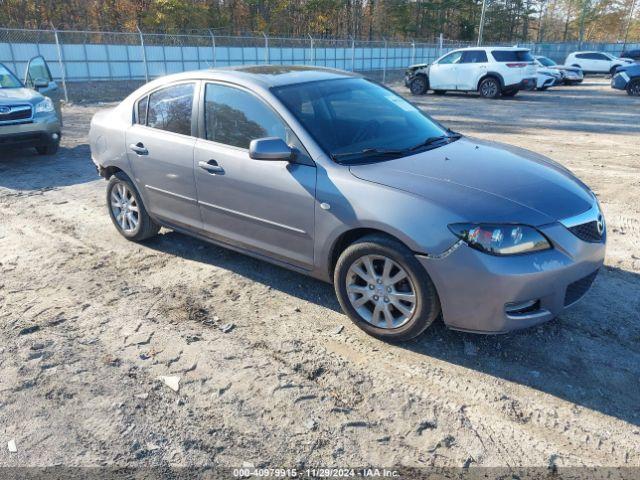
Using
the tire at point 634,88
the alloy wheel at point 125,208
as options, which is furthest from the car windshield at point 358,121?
the tire at point 634,88

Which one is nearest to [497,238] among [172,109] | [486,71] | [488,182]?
[488,182]

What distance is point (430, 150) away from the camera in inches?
151

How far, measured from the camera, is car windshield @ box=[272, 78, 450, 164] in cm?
367

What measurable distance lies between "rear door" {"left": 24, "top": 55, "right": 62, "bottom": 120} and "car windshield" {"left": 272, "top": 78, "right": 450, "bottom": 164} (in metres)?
7.71

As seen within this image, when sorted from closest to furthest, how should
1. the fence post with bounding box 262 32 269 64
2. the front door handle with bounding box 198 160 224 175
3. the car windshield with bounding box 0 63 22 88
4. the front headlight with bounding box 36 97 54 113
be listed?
the front door handle with bounding box 198 160 224 175 → the front headlight with bounding box 36 97 54 113 → the car windshield with bounding box 0 63 22 88 → the fence post with bounding box 262 32 269 64

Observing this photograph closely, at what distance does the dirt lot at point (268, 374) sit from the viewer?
2.57 m

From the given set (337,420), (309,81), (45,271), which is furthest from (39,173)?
(337,420)

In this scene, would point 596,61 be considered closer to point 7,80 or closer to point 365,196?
point 7,80

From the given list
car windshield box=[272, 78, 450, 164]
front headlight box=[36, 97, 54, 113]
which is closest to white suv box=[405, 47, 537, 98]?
front headlight box=[36, 97, 54, 113]

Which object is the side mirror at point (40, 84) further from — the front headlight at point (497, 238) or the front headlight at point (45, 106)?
the front headlight at point (497, 238)

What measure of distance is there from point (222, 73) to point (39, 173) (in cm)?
545

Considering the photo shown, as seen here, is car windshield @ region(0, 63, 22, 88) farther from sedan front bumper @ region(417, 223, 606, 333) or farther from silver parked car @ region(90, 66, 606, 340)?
sedan front bumper @ region(417, 223, 606, 333)

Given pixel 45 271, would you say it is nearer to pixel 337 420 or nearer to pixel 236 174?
pixel 236 174

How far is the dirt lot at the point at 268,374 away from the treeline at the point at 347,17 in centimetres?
2817
